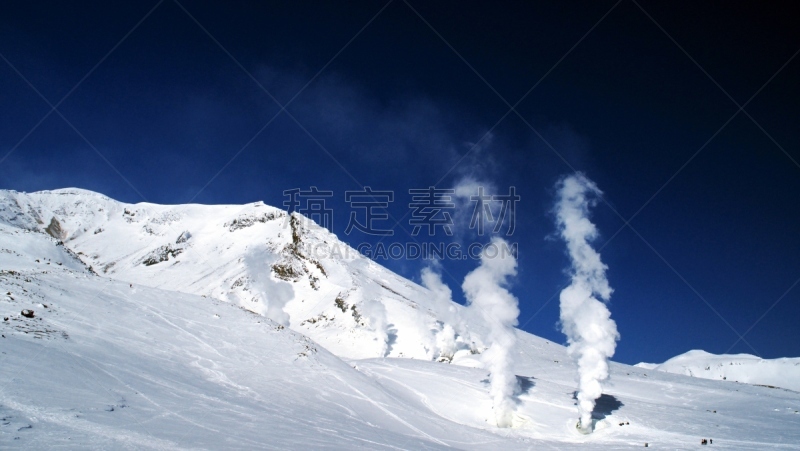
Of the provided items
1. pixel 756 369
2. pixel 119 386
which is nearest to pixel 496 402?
pixel 119 386

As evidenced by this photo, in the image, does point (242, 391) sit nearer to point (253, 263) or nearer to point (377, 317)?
point (377, 317)

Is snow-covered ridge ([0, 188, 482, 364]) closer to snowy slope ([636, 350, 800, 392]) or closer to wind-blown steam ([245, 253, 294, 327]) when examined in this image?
wind-blown steam ([245, 253, 294, 327])

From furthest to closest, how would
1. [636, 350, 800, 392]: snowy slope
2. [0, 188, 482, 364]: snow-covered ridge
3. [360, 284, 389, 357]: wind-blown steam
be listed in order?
[0, 188, 482, 364]: snow-covered ridge < [360, 284, 389, 357]: wind-blown steam < [636, 350, 800, 392]: snowy slope

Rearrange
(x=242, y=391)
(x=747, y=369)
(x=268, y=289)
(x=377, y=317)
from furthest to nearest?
(x=268, y=289), (x=377, y=317), (x=747, y=369), (x=242, y=391)

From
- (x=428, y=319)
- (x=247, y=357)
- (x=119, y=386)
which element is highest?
(x=428, y=319)

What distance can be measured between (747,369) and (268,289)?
123 metres

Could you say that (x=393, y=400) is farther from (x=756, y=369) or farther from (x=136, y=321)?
(x=756, y=369)

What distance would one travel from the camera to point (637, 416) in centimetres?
2872

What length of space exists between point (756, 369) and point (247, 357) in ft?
345

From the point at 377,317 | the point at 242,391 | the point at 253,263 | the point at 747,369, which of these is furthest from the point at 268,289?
the point at 747,369

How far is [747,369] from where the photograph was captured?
8650 centimetres

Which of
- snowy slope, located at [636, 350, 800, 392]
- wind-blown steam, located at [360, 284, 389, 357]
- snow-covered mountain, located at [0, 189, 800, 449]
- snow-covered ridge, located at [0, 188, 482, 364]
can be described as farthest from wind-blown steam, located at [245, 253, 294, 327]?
snowy slope, located at [636, 350, 800, 392]

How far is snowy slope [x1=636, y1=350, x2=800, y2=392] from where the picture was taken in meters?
A: 78.2

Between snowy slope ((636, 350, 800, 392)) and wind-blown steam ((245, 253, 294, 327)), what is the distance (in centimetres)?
9870
